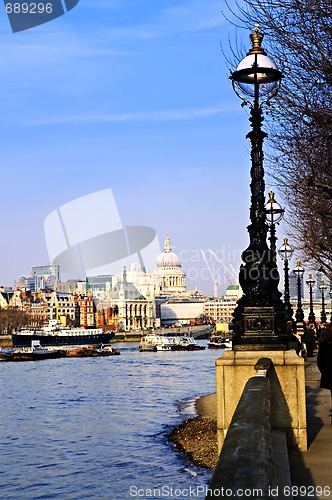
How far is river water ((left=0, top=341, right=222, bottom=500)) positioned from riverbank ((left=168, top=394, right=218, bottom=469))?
0.37 metres

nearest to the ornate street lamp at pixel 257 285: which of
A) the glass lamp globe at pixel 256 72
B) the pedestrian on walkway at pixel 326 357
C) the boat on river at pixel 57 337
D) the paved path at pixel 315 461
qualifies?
the glass lamp globe at pixel 256 72

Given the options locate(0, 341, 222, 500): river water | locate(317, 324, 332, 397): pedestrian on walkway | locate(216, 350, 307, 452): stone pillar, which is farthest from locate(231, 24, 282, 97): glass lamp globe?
locate(0, 341, 222, 500): river water

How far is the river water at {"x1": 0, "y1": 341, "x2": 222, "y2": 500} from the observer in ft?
66.6

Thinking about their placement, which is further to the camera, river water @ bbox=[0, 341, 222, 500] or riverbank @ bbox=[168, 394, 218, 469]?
riverbank @ bbox=[168, 394, 218, 469]

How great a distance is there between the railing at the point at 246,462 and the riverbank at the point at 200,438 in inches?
531

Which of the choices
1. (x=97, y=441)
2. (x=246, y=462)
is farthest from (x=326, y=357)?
(x=97, y=441)

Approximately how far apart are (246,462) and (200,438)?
20320mm

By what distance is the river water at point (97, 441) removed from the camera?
66.6 ft

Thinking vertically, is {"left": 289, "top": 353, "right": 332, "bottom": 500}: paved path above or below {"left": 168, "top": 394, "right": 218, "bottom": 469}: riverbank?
above

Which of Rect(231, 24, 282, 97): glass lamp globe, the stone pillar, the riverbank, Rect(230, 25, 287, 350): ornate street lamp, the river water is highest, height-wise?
Rect(231, 24, 282, 97): glass lamp globe

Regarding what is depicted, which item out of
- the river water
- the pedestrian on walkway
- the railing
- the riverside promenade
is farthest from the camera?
the river water

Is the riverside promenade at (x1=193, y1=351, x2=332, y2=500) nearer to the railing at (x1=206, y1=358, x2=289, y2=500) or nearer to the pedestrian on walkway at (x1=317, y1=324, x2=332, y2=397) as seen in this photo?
the railing at (x1=206, y1=358, x2=289, y2=500)

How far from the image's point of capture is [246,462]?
4.68 m

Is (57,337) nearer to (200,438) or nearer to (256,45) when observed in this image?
(200,438)
